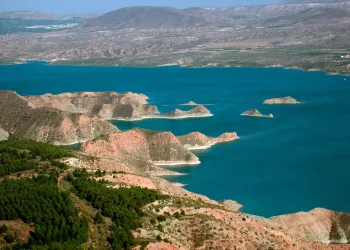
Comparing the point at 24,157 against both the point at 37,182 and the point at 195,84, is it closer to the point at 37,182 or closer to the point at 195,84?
the point at 37,182

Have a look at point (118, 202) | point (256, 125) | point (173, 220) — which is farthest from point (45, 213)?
point (256, 125)

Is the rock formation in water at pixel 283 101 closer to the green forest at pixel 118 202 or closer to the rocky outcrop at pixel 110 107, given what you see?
the rocky outcrop at pixel 110 107

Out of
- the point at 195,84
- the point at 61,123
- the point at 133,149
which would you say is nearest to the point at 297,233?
the point at 133,149

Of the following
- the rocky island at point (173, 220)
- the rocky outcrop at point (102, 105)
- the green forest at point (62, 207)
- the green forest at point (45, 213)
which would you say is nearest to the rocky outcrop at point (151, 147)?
the rocky island at point (173, 220)

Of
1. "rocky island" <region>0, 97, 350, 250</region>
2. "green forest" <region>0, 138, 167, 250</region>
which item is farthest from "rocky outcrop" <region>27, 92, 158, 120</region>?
"green forest" <region>0, 138, 167, 250</region>

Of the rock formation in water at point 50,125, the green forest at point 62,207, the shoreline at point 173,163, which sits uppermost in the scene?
the green forest at point 62,207

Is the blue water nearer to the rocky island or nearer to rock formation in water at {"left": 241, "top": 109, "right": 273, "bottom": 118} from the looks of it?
rock formation in water at {"left": 241, "top": 109, "right": 273, "bottom": 118}

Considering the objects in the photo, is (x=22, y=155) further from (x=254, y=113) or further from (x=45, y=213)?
(x=254, y=113)
